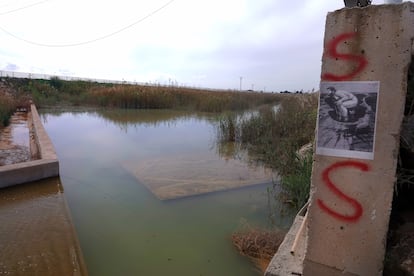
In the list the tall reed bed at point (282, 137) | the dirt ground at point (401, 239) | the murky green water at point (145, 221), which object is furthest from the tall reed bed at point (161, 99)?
the dirt ground at point (401, 239)

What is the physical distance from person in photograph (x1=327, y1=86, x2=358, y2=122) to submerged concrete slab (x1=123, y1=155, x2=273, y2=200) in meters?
3.07

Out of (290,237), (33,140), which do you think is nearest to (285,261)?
(290,237)

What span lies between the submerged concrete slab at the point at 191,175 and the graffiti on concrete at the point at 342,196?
113 inches

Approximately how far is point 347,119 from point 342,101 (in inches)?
3.7

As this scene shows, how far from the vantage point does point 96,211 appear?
379cm

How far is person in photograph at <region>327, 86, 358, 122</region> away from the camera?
1545 mm

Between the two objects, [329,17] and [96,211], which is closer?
[329,17]

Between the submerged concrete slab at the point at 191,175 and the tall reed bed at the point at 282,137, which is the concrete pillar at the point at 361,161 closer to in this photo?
the tall reed bed at the point at 282,137

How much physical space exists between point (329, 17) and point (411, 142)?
2.81 feet

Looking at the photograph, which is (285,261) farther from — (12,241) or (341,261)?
(12,241)

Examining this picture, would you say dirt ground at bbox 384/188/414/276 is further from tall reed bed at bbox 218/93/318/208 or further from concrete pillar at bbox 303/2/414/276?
tall reed bed at bbox 218/93/318/208

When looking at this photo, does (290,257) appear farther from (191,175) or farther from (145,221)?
(191,175)

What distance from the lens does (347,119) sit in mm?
1566

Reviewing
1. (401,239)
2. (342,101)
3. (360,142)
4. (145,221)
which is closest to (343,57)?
(342,101)
